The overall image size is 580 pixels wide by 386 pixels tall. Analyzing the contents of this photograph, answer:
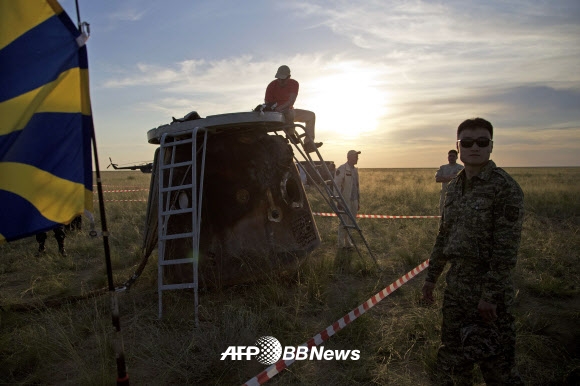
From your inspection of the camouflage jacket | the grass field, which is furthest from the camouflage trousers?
the grass field

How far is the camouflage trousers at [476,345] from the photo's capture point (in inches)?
106

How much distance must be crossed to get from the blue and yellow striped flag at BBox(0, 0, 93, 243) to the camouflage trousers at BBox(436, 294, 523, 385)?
2974 millimetres

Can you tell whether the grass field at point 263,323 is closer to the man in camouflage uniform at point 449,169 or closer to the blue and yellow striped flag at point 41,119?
the blue and yellow striped flag at point 41,119

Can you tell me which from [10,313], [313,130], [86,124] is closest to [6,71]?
[86,124]

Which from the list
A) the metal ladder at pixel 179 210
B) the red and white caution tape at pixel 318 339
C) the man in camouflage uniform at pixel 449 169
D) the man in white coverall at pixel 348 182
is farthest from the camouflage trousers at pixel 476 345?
the man in camouflage uniform at pixel 449 169

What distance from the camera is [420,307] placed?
4.95 meters

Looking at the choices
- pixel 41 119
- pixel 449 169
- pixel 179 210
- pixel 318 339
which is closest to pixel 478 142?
pixel 318 339

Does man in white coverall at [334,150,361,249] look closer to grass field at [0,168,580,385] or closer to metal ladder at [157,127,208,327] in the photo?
grass field at [0,168,580,385]

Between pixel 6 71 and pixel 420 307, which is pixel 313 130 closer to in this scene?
pixel 420 307

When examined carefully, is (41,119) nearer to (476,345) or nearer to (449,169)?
(476,345)

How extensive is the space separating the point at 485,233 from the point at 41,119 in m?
3.30

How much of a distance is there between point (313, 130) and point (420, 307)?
397cm

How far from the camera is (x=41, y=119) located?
2.46m

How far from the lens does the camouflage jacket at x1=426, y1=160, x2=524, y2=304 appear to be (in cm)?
264
